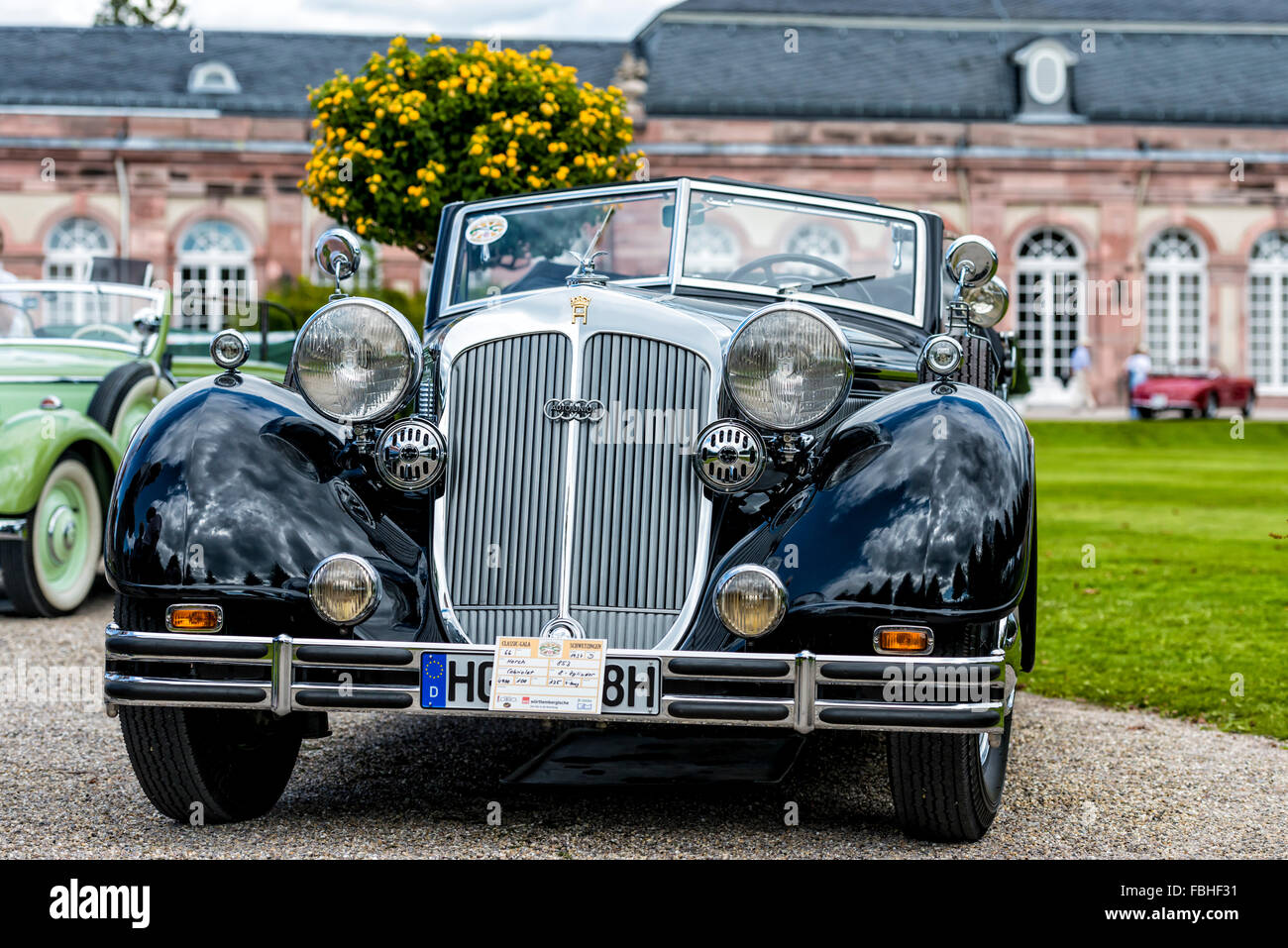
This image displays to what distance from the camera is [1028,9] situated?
3594cm

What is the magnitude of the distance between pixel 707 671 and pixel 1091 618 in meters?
4.86

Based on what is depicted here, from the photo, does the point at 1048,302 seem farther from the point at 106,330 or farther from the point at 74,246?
the point at 106,330

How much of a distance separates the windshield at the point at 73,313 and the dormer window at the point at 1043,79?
27.4m

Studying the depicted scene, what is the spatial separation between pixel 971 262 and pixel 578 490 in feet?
4.80

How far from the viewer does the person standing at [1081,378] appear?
32.5m

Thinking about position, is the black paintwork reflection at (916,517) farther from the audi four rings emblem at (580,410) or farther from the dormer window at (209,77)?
the dormer window at (209,77)

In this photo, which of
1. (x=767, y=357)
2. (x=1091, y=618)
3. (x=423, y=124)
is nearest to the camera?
(x=767, y=357)

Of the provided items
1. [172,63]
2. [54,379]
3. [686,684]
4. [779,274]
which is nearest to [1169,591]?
[779,274]

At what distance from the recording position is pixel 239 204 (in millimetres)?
32188

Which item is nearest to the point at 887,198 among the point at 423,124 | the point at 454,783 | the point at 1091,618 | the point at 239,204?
the point at 239,204

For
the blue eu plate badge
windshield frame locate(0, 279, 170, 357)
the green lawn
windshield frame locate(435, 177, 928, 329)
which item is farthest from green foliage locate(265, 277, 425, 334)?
the blue eu plate badge

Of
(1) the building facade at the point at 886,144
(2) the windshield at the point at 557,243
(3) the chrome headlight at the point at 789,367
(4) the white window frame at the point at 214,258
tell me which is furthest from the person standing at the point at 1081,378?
(3) the chrome headlight at the point at 789,367
